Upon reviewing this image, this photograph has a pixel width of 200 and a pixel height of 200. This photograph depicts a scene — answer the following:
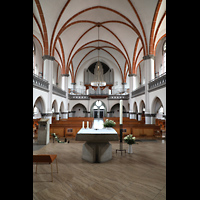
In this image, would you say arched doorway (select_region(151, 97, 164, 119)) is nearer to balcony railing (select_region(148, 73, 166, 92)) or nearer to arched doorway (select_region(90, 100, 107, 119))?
balcony railing (select_region(148, 73, 166, 92))

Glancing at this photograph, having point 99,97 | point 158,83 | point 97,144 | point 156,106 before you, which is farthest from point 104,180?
point 99,97

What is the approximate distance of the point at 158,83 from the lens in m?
12.0

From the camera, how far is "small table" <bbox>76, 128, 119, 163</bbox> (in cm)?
532

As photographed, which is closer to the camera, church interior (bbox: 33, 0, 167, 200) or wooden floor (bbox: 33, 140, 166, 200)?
wooden floor (bbox: 33, 140, 166, 200)

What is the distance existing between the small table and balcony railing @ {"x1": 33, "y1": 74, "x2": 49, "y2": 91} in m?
7.76

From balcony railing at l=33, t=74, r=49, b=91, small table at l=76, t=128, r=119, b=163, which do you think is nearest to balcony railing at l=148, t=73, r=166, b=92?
small table at l=76, t=128, r=119, b=163

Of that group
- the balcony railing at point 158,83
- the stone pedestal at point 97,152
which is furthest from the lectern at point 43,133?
the balcony railing at point 158,83

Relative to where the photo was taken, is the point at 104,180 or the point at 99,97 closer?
the point at 104,180

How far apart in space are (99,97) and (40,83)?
13811 mm

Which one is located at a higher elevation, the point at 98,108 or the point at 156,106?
the point at 156,106

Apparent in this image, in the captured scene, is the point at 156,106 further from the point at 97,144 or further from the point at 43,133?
the point at 97,144
